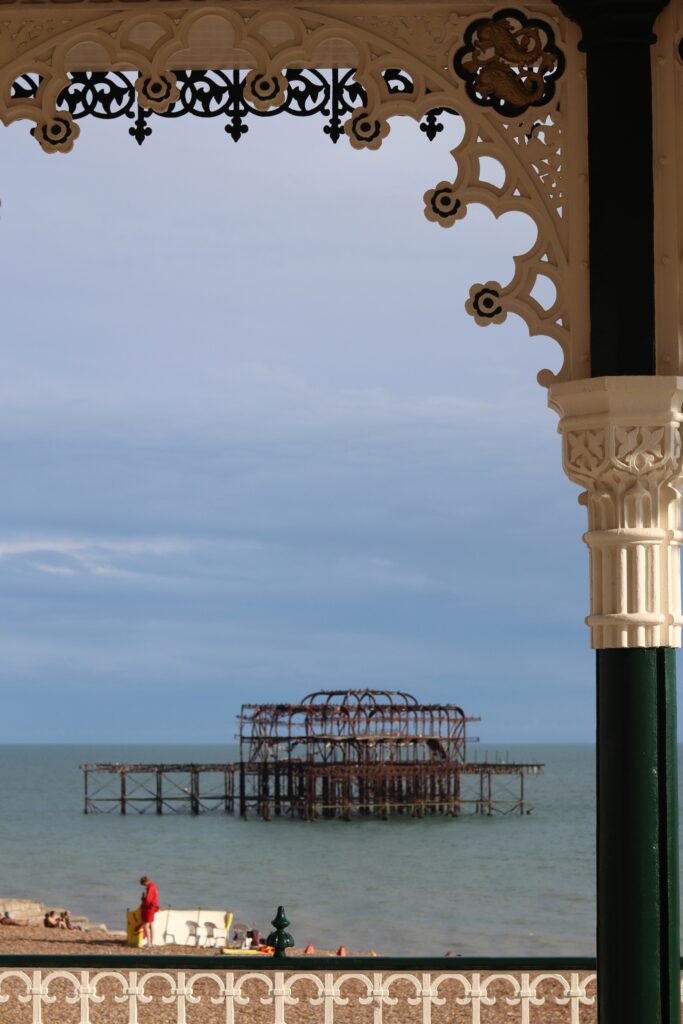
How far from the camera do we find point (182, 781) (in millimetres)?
90375

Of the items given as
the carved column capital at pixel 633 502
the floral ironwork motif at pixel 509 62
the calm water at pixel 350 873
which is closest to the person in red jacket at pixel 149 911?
the calm water at pixel 350 873

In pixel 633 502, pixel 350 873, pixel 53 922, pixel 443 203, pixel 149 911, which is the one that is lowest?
pixel 350 873

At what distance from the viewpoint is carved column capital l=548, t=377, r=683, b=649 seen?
3.74 m

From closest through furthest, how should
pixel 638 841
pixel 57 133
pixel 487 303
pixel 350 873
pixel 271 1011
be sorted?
pixel 638 841 < pixel 487 303 < pixel 57 133 < pixel 271 1011 < pixel 350 873

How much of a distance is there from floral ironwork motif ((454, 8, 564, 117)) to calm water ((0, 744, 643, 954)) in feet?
92.8

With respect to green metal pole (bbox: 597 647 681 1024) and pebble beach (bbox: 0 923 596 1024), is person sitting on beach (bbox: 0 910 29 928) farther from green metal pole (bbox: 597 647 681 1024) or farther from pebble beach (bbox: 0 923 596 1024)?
green metal pole (bbox: 597 647 681 1024)

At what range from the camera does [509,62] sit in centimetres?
395

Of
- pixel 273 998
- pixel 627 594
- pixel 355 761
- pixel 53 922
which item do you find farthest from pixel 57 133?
pixel 355 761

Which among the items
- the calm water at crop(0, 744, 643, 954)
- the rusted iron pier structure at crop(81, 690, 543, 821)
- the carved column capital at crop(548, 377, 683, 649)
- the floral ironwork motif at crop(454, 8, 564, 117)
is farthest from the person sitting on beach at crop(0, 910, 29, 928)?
the floral ironwork motif at crop(454, 8, 564, 117)

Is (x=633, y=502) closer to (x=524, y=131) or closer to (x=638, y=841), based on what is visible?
(x=638, y=841)

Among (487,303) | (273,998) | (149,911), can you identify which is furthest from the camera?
(149,911)

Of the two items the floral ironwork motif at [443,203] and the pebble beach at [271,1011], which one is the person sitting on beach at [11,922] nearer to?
the pebble beach at [271,1011]

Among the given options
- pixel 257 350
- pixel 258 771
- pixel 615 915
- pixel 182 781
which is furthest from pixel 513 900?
pixel 182 781

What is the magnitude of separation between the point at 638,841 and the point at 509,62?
2.00 m
